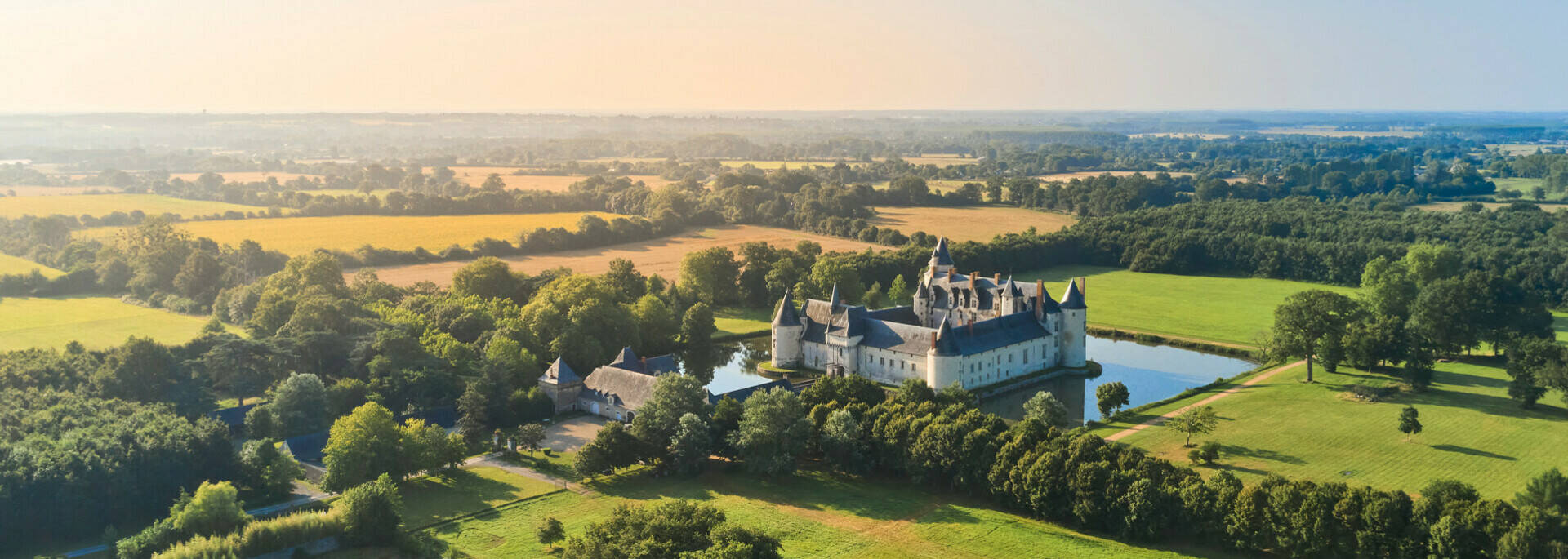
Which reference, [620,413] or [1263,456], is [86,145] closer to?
[620,413]

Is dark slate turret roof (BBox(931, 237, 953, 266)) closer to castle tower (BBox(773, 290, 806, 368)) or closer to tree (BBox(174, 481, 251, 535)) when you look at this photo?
castle tower (BBox(773, 290, 806, 368))

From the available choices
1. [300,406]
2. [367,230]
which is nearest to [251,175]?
[367,230]

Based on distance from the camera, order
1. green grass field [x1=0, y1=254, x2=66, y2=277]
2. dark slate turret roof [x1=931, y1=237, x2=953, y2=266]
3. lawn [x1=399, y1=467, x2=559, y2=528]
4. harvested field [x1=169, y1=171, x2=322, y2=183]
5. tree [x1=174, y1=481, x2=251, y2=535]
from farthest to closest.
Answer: harvested field [x1=169, y1=171, x2=322, y2=183]
green grass field [x1=0, y1=254, x2=66, y2=277]
dark slate turret roof [x1=931, y1=237, x2=953, y2=266]
lawn [x1=399, y1=467, x2=559, y2=528]
tree [x1=174, y1=481, x2=251, y2=535]

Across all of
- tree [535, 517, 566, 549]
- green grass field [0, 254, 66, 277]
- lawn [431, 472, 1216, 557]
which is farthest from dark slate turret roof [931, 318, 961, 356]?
green grass field [0, 254, 66, 277]

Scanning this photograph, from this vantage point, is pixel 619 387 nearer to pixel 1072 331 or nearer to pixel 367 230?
pixel 1072 331

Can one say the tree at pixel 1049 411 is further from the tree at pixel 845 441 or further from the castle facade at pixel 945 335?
the tree at pixel 845 441

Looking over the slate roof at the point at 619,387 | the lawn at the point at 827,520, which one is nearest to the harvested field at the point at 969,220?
the slate roof at the point at 619,387

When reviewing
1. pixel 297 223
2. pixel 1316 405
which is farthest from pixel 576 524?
pixel 297 223
